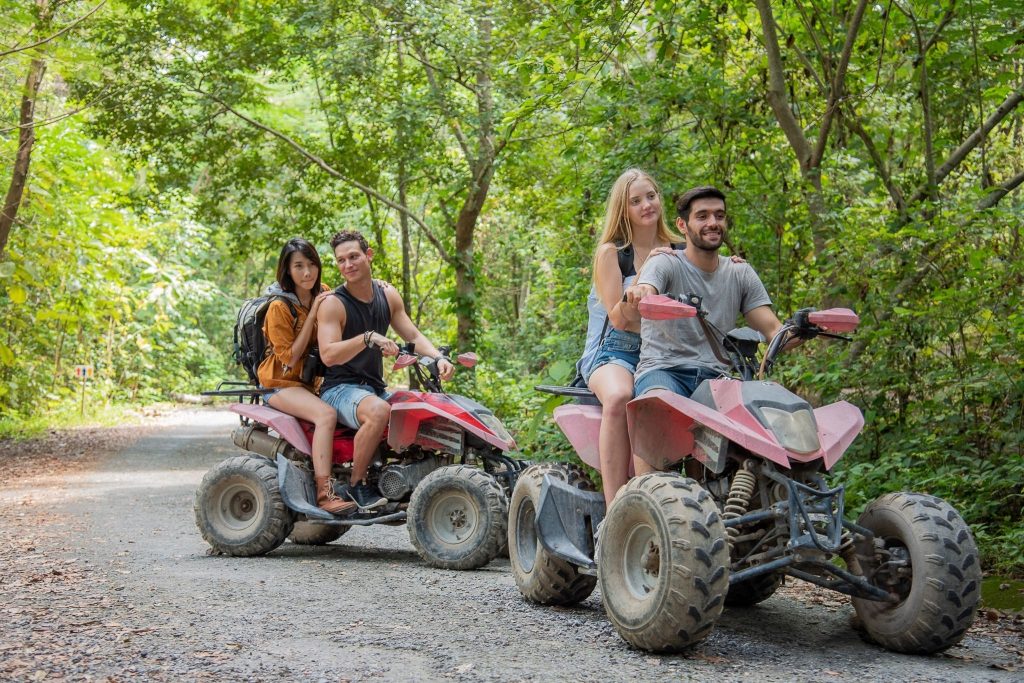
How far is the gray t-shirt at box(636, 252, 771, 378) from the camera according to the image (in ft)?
18.2

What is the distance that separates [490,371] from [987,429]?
11.7m

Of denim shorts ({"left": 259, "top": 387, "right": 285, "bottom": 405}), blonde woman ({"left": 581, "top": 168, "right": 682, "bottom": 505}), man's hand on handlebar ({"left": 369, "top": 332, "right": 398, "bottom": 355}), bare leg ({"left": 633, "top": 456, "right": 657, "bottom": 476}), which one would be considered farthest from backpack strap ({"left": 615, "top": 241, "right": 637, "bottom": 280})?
denim shorts ({"left": 259, "top": 387, "right": 285, "bottom": 405})

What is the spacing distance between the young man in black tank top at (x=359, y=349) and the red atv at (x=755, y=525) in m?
2.82

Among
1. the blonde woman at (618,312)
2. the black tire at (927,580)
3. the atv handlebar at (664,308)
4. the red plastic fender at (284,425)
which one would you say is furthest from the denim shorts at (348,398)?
the black tire at (927,580)

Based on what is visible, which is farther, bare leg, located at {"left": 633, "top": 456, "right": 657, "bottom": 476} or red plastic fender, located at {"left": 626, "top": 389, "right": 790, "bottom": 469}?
bare leg, located at {"left": 633, "top": 456, "right": 657, "bottom": 476}

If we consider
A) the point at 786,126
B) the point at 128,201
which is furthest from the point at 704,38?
the point at 128,201

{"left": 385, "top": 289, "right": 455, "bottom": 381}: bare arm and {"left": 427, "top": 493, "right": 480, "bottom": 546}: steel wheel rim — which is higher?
{"left": 385, "top": 289, "right": 455, "bottom": 381}: bare arm

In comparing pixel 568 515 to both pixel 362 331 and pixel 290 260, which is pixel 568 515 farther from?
pixel 290 260

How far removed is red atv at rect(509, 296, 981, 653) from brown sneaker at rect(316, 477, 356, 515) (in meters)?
3.17

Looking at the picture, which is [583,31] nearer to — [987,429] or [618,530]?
[987,429]

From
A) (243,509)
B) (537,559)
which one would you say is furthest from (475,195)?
(537,559)

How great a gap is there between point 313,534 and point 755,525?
A: 486 cm

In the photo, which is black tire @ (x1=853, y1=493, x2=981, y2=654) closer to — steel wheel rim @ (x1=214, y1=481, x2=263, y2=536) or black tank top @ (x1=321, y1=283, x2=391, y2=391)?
black tank top @ (x1=321, y1=283, x2=391, y2=391)

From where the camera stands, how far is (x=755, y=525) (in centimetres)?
514
